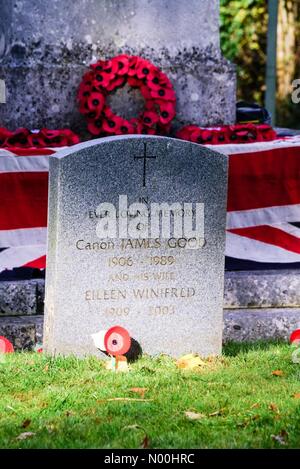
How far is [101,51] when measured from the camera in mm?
7957

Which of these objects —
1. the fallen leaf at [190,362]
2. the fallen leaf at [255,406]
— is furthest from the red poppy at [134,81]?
the fallen leaf at [255,406]

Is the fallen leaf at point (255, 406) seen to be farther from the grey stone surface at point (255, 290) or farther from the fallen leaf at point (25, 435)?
the grey stone surface at point (255, 290)

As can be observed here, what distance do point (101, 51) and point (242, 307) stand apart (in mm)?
2139

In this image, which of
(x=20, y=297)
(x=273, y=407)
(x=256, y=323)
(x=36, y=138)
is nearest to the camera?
(x=273, y=407)

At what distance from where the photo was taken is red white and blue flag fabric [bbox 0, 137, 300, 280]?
7.05 meters

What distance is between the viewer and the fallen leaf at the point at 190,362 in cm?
596

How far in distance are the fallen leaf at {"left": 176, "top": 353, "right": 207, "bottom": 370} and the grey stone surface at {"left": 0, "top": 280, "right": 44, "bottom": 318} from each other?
106 centimetres

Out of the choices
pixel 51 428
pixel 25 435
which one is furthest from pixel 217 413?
pixel 25 435

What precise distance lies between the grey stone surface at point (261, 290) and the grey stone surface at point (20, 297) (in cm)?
113

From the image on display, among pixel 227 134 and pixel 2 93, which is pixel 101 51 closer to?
pixel 2 93

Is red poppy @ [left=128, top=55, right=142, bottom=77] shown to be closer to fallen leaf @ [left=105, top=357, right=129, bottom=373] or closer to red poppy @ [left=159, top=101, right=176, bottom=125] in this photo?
red poppy @ [left=159, top=101, right=176, bottom=125]

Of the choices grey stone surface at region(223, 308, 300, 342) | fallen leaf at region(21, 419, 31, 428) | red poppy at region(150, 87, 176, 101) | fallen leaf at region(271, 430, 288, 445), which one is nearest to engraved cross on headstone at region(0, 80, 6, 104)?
red poppy at region(150, 87, 176, 101)

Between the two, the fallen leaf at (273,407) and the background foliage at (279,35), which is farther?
the background foliage at (279,35)

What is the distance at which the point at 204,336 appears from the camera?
6207mm
